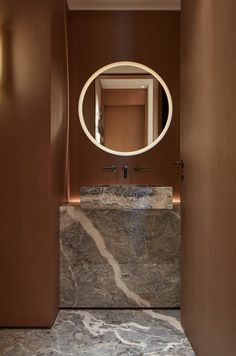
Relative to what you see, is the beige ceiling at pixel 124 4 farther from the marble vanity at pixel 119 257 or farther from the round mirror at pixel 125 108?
the marble vanity at pixel 119 257

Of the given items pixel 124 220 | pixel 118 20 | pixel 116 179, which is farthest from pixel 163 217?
pixel 118 20

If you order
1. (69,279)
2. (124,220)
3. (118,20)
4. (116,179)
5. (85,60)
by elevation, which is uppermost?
(118,20)

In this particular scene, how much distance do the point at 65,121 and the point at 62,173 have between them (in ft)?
1.48

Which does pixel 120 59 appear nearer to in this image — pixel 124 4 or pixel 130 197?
pixel 124 4

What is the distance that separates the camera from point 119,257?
107 inches

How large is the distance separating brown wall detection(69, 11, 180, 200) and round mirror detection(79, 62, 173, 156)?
2.3 inches

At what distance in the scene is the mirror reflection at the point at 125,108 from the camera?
317 cm

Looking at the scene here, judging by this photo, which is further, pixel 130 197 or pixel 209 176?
pixel 130 197

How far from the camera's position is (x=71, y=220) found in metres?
2.70

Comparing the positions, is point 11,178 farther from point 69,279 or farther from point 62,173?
point 69,279

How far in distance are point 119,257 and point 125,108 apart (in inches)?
51.7

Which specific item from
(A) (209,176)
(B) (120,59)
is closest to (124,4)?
(B) (120,59)

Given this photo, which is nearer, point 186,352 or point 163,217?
point 186,352

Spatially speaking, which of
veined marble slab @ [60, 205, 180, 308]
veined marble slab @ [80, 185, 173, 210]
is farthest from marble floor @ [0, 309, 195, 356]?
veined marble slab @ [80, 185, 173, 210]
